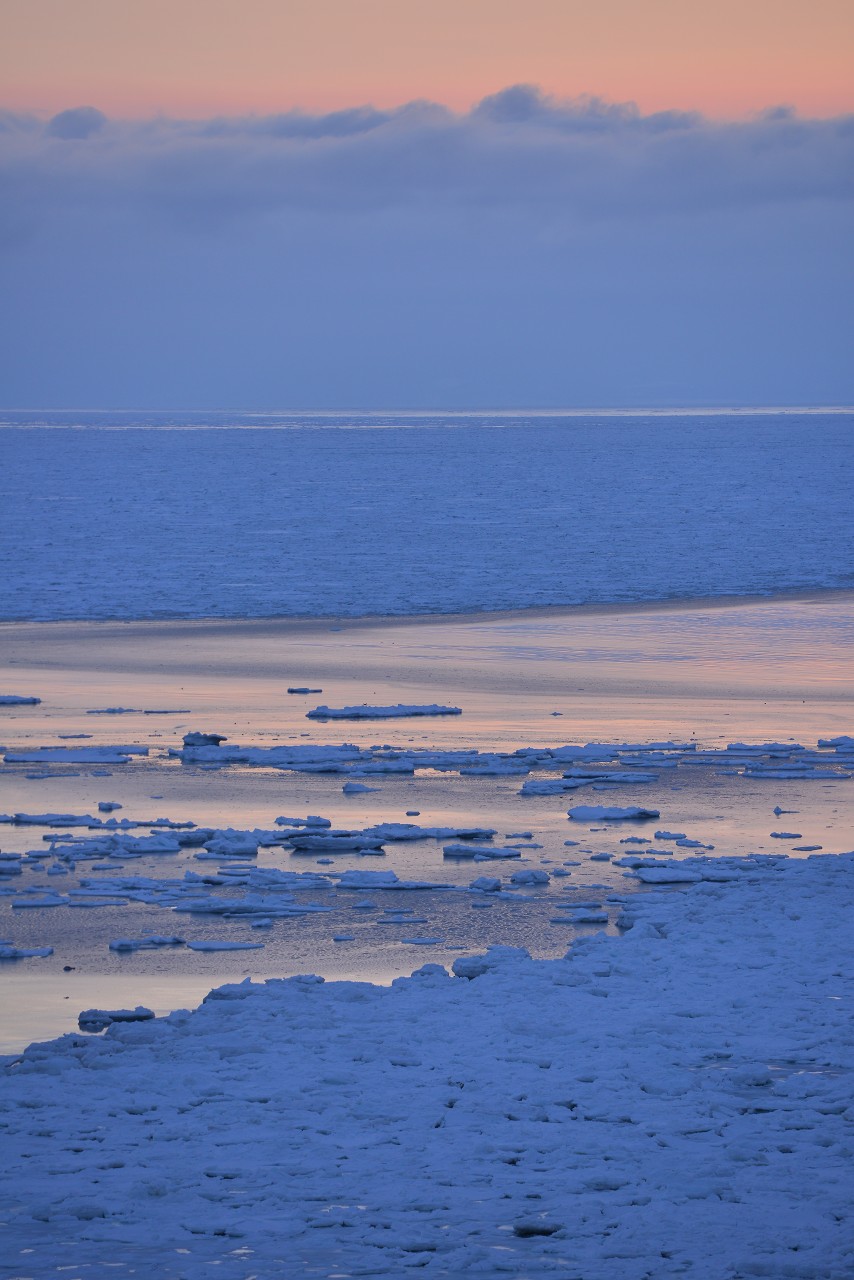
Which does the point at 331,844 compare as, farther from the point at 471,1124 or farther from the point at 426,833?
the point at 471,1124

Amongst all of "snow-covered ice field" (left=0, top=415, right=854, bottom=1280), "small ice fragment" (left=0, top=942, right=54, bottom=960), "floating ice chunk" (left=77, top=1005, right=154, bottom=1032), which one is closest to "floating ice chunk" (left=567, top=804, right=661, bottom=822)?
"snow-covered ice field" (left=0, top=415, right=854, bottom=1280)

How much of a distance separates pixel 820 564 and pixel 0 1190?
3048 centimetres

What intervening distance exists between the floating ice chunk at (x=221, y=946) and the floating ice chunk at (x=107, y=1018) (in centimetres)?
134

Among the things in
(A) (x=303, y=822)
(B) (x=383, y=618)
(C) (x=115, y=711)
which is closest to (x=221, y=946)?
(A) (x=303, y=822)

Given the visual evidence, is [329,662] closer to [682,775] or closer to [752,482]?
[682,775]

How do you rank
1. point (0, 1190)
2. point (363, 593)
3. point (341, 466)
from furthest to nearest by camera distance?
point (341, 466) → point (363, 593) → point (0, 1190)

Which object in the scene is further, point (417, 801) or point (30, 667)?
point (30, 667)

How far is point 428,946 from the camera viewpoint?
392 inches

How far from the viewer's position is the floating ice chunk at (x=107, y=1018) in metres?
8.52

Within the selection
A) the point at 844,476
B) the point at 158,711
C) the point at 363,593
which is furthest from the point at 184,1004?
the point at 844,476

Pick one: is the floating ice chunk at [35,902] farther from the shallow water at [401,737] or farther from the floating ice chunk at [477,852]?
the floating ice chunk at [477,852]

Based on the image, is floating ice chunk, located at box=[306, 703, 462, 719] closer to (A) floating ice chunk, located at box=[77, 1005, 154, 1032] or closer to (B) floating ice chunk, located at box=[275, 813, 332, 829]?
(B) floating ice chunk, located at box=[275, 813, 332, 829]

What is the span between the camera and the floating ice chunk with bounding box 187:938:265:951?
390 inches

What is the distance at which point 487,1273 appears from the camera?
5.81 m
